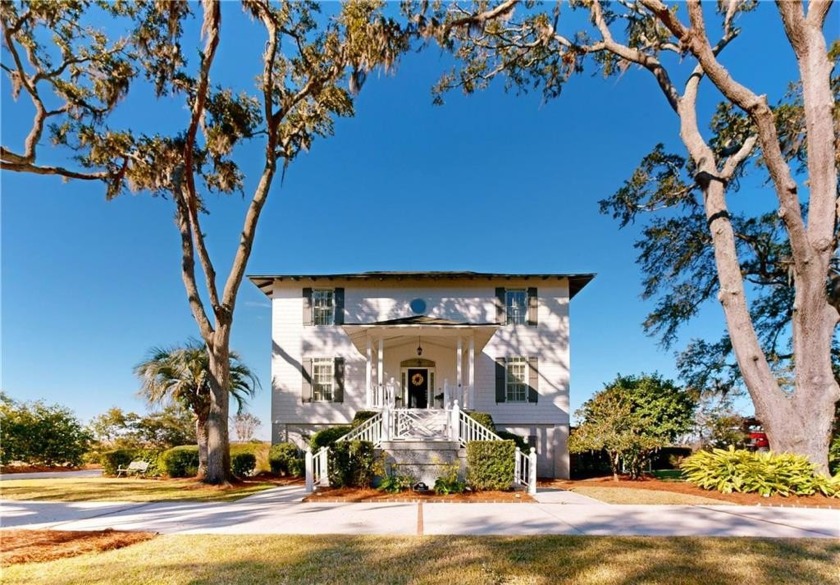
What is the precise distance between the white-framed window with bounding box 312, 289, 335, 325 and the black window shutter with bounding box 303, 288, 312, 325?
0.11m

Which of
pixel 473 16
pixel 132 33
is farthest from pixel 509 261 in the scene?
pixel 132 33

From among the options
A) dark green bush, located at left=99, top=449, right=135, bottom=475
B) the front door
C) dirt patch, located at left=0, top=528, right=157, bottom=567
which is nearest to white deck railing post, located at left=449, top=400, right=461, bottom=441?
the front door

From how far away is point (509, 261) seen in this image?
17.8 metres

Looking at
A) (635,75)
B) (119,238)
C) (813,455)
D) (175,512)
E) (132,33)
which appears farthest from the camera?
(119,238)

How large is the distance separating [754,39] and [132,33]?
57.2 feet

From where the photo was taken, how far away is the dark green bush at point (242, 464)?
1357 cm

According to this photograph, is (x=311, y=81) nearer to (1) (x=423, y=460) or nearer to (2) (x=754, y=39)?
(1) (x=423, y=460)

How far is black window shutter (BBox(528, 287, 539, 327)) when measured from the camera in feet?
53.3

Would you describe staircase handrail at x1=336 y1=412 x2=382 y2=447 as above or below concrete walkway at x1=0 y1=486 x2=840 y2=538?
above

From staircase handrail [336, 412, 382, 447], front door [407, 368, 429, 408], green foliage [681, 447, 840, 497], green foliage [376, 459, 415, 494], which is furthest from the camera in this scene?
front door [407, 368, 429, 408]

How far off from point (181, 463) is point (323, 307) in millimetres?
6573

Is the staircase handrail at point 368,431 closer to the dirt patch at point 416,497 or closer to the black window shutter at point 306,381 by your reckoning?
the dirt patch at point 416,497

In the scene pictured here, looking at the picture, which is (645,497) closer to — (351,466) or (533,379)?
(351,466)

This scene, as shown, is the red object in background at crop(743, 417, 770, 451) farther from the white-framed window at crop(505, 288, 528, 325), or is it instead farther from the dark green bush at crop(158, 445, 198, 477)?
the dark green bush at crop(158, 445, 198, 477)
